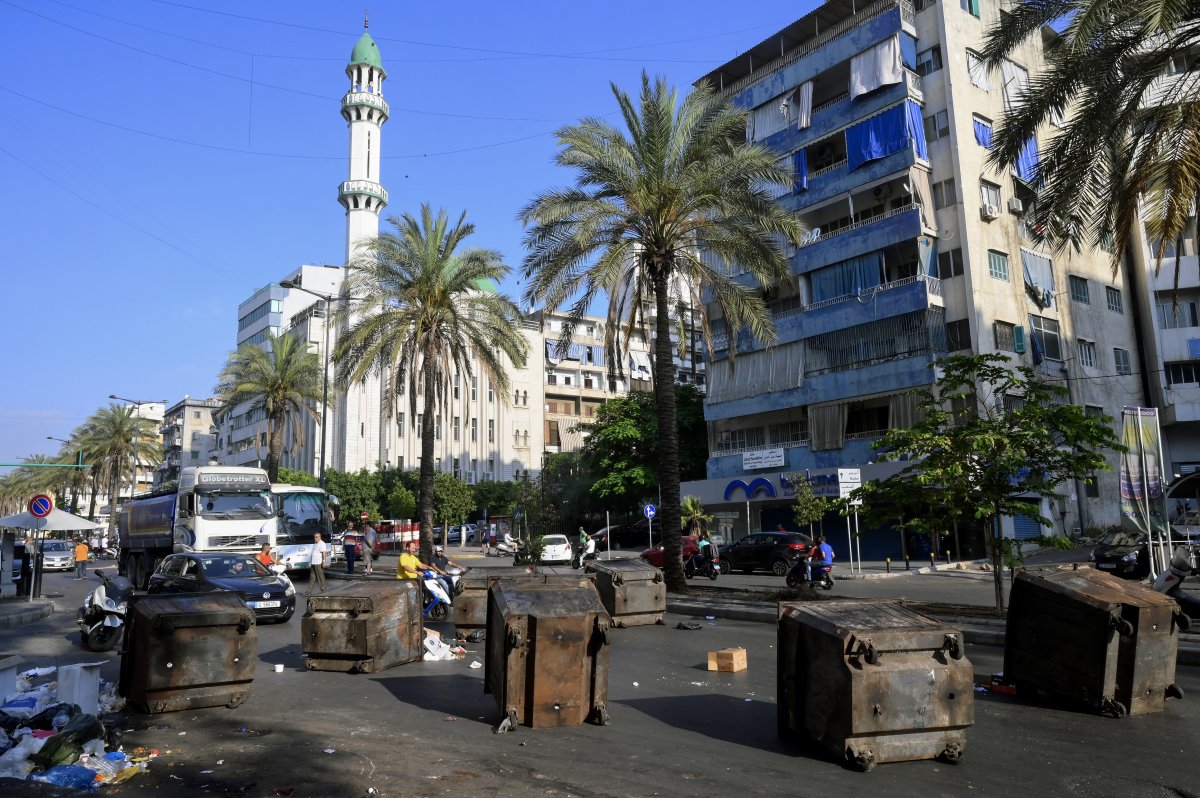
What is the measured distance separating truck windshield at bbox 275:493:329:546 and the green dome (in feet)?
195

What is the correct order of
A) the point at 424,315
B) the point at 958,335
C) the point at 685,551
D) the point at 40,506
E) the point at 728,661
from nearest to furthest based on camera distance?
the point at 728,661 → the point at 40,506 → the point at 424,315 → the point at 685,551 → the point at 958,335

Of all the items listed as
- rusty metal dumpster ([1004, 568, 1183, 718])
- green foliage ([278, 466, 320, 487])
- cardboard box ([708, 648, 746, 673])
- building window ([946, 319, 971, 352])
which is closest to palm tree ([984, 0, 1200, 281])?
rusty metal dumpster ([1004, 568, 1183, 718])

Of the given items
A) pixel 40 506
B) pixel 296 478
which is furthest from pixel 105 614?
pixel 296 478

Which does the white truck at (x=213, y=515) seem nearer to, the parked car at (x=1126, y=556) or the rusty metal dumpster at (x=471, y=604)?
the rusty metal dumpster at (x=471, y=604)

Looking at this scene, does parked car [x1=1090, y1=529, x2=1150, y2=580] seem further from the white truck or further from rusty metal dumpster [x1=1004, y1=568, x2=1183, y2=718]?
the white truck

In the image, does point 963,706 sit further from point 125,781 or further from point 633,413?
point 633,413

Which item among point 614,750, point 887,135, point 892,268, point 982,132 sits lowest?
point 614,750

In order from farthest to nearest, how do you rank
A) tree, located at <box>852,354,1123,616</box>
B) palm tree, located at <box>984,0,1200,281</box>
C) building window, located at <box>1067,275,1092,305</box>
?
building window, located at <box>1067,275,1092,305</box>, tree, located at <box>852,354,1123,616</box>, palm tree, located at <box>984,0,1200,281</box>

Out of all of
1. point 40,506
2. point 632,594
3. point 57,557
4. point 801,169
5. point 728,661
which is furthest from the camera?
point 801,169

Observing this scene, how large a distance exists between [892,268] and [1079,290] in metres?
10.5

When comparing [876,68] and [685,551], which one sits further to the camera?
[876,68]

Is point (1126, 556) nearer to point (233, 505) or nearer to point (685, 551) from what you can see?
point (685, 551)

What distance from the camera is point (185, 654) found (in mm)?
8109

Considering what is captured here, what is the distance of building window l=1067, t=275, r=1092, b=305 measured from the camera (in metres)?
40.6
